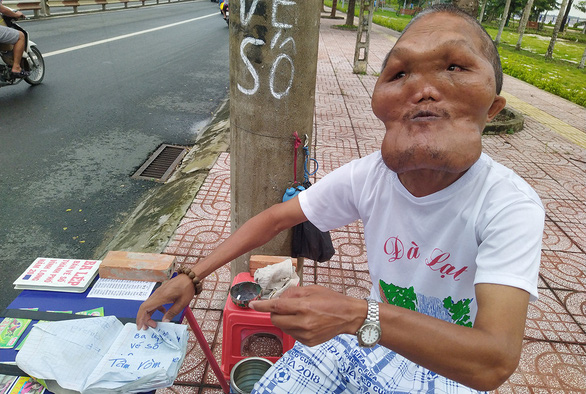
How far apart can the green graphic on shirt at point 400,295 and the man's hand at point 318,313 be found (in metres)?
0.49

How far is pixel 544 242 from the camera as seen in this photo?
12.3ft

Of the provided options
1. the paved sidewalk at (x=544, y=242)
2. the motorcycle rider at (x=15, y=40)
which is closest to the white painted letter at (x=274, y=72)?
the paved sidewalk at (x=544, y=242)

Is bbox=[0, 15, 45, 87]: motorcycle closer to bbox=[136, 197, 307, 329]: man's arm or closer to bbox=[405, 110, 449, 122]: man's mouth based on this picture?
bbox=[136, 197, 307, 329]: man's arm

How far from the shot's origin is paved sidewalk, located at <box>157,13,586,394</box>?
240cm

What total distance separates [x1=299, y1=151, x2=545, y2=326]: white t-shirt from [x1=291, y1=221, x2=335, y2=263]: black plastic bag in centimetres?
62

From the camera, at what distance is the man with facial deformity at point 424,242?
41.5 inches

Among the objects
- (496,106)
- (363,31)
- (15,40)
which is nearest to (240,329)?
(496,106)

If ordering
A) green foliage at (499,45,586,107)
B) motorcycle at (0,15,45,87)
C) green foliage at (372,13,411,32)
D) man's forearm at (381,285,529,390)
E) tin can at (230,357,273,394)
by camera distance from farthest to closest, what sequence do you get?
green foliage at (372,13,411,32) → green foliage at (499,45,586,107) → motorcycle at (0,15,45,87) → tin can at (230,357,273,394) → man's forearm at (381,285,529,390)

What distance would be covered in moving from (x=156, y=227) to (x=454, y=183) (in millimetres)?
2900

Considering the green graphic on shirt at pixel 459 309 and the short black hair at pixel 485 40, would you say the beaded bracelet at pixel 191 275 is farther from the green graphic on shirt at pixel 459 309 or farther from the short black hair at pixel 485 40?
the short black hair at pixel 485 40

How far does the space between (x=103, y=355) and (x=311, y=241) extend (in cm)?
122

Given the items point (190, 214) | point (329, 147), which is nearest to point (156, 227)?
point (190, 214)

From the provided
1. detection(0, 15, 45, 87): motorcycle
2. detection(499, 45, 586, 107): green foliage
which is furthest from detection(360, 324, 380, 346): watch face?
detection(499, 45, 586, 107): green foliage

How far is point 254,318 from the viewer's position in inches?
76.9
